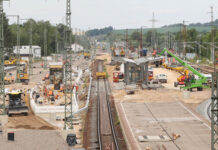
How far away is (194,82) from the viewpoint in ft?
180

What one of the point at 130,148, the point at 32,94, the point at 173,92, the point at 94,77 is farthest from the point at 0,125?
the point at 94,77

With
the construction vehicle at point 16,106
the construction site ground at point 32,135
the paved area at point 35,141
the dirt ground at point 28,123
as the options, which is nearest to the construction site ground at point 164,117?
the paved area at point 35,141

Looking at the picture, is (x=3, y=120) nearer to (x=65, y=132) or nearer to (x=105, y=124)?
(x=65, y=132)

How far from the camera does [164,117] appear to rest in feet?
127

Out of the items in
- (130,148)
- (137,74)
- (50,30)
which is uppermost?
(50,30)

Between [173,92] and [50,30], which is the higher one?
[50,30]

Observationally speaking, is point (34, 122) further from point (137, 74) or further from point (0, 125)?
point (137, 74)

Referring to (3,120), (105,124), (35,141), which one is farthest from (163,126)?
(3,120)

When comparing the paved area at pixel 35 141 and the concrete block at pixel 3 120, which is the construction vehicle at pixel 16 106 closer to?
the concrete block at pixel 3 120

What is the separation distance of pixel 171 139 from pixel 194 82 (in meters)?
26.4

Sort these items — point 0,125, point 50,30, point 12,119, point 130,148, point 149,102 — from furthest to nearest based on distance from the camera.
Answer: point 50,30
point 149,102
point 12,119
point 0,125
point 130,148

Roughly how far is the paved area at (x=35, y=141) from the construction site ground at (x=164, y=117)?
496 cm

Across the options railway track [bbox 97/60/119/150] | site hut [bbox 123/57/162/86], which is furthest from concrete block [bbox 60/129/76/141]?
site hut [bbox 123/57/162/86]

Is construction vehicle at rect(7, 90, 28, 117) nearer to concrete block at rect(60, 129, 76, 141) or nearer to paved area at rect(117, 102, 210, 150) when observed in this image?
paved area at rect(117, 102, 210, 150)
